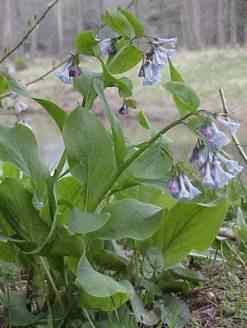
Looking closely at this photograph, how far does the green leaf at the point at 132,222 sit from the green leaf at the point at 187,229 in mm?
74

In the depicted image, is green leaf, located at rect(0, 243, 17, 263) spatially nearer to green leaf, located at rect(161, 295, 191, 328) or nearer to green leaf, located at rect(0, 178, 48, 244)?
green leaf, located at rect(0, 178, 48, 244)

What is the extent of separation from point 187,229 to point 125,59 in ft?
0.67

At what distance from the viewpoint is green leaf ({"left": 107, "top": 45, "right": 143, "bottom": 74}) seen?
1.99 feet

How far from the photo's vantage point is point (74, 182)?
648mm

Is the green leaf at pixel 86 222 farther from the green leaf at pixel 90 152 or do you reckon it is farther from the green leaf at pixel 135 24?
the green leaf at pixel 135 24

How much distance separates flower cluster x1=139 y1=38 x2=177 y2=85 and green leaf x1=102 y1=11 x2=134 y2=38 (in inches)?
1.6

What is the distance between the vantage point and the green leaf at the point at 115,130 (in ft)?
1.82

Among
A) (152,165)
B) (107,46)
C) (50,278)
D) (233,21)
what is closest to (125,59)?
(107,46)

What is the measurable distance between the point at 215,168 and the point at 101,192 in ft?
0.41

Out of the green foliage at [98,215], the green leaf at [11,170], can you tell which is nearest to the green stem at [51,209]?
the green foliage at [98,215]

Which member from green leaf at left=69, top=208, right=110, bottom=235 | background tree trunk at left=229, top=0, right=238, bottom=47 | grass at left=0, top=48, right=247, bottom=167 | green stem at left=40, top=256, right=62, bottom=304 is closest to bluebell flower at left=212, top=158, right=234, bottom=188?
green leaf at left=69, top=208, right=110, bottom=235

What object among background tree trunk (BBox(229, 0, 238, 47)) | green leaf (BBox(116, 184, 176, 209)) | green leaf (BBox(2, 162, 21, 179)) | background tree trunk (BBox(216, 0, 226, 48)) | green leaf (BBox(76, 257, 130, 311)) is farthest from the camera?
background tree trunk (BBox(216, 0, 226, 48))

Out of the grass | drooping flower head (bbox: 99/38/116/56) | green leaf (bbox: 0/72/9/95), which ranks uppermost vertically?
drooping flower head (bbox: 99/38/116/56)

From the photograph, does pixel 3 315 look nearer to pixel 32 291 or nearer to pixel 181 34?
pixel 32 291
